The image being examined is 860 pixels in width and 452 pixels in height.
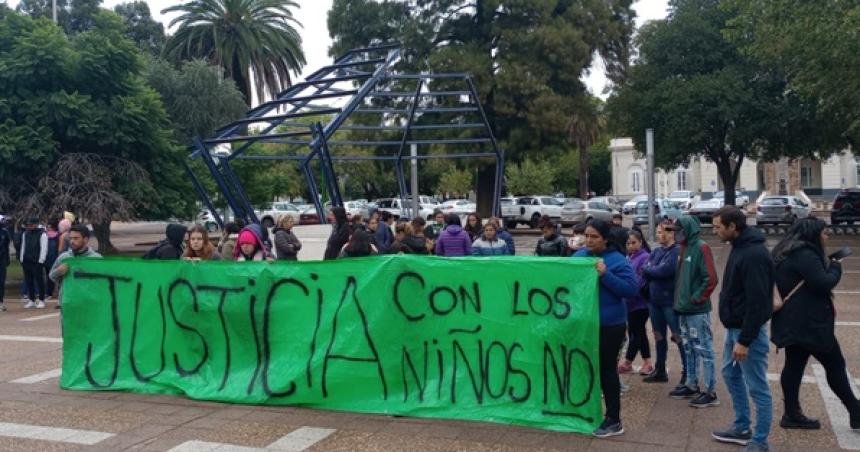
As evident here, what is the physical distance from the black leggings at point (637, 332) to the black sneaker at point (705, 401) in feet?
3.90

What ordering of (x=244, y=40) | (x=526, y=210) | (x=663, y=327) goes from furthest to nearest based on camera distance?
(x=526, y=210)
(x=244, y=40)
(x=663, y=327)

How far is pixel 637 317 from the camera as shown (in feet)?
25.5

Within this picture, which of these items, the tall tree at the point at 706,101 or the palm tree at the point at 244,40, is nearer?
the tall tree at the point at 706,101

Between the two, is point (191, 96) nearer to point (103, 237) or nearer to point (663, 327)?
point (103, 237)

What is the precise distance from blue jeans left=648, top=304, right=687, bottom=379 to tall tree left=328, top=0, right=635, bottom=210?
62.9 ft

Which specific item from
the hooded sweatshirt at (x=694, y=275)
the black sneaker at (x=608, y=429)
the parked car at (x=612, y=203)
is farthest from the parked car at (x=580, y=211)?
the black sneaker at (x=608, y=429)

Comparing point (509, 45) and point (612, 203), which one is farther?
point (612, 203)

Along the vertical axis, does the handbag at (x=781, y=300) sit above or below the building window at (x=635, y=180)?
below

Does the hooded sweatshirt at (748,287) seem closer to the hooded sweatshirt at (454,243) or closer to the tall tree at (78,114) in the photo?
the hooded sweatshirt at (454,243)

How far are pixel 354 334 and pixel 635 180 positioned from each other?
77339 millimetres

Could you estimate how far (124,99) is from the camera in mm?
17906

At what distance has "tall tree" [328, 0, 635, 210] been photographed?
26.5 m

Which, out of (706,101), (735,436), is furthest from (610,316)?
(706,101)

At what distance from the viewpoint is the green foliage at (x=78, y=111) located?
1675 cm
